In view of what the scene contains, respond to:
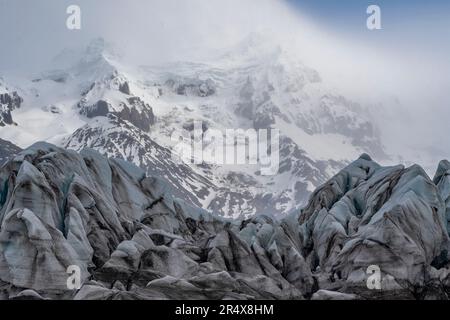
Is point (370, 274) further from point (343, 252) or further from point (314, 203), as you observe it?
point (314, 203)

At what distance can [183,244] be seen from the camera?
74.1 m

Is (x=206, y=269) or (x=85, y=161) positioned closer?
(x=206, y=269)

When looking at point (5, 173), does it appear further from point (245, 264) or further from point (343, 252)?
point (343, 252)

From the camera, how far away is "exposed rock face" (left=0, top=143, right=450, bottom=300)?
65938 millimetres

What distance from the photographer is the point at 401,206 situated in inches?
2931

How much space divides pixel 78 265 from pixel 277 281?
1489 centimetres

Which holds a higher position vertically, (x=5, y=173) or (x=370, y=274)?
(x=5, y=173)

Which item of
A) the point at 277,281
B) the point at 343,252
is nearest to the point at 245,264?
the point at 277,281

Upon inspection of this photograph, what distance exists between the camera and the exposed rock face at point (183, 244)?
65938mm
